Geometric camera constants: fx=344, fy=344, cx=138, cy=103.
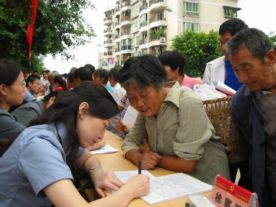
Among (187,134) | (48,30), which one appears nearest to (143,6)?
(48,30)

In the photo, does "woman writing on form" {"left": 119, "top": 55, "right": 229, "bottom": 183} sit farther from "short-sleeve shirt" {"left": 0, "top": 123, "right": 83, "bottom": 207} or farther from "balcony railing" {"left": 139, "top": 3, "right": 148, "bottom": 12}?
"balcony railing" {"left": 139, "top": 3, "right": 148, "bottom": 12}

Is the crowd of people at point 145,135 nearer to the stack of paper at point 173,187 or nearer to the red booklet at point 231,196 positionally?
the stack of paper at point 173,187

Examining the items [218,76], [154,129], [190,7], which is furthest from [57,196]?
[190,7]

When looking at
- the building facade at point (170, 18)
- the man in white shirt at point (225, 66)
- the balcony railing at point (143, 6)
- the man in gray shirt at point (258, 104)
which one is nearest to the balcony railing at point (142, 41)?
the building facade at point (170, 18)

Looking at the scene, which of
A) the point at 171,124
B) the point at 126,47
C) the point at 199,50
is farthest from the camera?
the point at 126,47

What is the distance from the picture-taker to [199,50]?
2152 cm

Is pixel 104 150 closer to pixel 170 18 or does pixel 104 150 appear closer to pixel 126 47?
pixel 170 18

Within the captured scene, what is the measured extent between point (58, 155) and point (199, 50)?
20903 mm

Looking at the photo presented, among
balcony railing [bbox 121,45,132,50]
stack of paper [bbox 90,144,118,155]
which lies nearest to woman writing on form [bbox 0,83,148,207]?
stack of paper [bbox 90,144,118,155]

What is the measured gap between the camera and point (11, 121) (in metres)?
2.38

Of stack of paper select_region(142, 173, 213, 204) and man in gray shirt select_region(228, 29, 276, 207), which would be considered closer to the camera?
stack of paper select_region(142, 173, 213, 204)

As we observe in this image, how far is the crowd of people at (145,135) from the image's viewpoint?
1.33 m

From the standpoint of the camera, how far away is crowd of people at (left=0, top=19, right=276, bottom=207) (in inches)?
52.4

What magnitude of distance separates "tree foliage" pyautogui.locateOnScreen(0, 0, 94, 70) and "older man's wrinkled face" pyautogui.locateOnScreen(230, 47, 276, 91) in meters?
6.97
